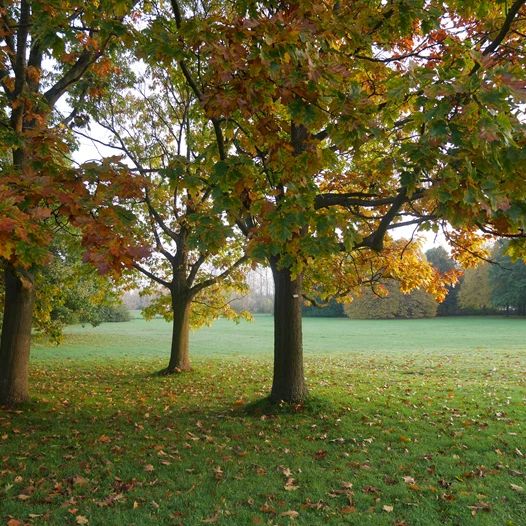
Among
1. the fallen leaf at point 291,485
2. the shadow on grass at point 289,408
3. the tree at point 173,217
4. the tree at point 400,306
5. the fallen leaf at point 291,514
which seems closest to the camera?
the fallen leaf at point 291,514

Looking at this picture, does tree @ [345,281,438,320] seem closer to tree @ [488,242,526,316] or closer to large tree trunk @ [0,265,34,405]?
tree @ [488,242,526,316]

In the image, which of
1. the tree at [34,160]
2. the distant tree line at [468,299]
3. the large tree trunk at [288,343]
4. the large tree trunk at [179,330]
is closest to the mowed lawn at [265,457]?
the large tree trunk at [288,343]

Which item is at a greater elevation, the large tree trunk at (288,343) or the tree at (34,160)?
the tree at (34,160)

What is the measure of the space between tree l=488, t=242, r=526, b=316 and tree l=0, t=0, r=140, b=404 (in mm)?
53300

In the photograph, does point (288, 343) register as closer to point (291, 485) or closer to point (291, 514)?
point (291, 485)

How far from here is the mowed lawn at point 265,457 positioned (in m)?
4.47

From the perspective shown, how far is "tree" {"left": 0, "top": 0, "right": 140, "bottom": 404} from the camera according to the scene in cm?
421

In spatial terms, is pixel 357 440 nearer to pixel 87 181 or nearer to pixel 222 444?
pixel 222 444

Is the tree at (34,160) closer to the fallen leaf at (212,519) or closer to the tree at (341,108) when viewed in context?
the tree at (341,108)

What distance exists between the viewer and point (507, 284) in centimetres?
5500

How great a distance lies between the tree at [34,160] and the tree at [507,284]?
53.3m

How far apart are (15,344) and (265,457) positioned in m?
5.31

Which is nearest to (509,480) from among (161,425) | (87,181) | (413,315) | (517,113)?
(517,113)

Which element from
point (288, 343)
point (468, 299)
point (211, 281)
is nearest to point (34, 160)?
point (288, 343)
